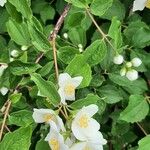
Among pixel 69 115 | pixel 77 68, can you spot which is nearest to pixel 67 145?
pixel 69 115

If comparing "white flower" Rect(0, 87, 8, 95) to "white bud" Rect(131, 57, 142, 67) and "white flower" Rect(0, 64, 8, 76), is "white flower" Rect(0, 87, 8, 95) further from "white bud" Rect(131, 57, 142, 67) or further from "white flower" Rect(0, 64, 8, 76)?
"white bud" Rect(131, 57, 142, 67)

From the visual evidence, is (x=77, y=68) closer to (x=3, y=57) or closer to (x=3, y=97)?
(x=3, y=57)

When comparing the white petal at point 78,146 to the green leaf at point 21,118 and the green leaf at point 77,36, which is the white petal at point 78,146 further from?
the green leaf at point 77,36

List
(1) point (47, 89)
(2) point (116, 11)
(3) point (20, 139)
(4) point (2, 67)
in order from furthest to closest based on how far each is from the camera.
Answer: (2) point (116, 11) → (4) point (2, 67) → (1) point (47, 89) → (3) point (20, 139)

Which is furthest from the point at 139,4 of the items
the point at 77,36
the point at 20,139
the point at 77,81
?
the point at 20,139

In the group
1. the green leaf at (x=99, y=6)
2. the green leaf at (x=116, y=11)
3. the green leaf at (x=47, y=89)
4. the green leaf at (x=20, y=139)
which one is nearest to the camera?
the green leaf at (x=20, y=139)

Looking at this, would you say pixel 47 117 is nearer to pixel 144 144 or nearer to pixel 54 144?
pixel 54 144

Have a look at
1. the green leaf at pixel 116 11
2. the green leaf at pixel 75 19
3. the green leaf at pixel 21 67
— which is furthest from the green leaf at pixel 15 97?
the green leaf at pixel 116 11
